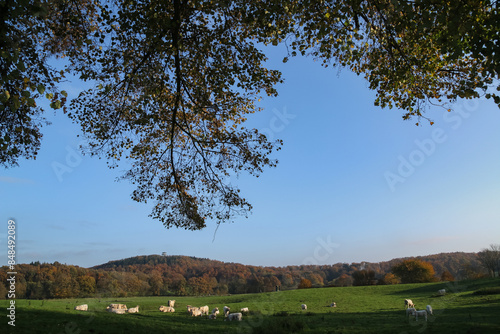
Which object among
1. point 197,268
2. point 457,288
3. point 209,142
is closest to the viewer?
point 209,142

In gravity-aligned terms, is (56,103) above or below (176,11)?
below

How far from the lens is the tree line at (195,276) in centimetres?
5876

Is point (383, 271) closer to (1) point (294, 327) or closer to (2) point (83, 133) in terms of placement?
(1) point (294, 327)

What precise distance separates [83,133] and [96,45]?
4052 millimetres

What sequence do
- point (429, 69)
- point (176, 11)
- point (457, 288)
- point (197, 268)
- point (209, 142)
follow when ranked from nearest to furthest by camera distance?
1. point (176, 11)
2. point (429, 69)
3. point (209, 142)
4. point (457, 288)
5. point (197, 268)

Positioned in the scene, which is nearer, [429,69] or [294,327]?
[429,69]

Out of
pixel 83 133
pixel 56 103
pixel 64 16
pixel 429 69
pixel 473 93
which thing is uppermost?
pixel 64 16

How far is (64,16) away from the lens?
13.6m

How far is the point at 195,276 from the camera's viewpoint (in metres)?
86.2

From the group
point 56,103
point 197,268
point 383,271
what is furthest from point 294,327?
point 383,271

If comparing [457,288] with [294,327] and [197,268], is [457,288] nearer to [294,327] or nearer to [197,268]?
[294,327]

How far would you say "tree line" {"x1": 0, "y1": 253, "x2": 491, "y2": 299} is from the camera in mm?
58756

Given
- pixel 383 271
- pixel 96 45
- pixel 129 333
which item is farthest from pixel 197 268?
pixel 96 45

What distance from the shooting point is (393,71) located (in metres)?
13.7
